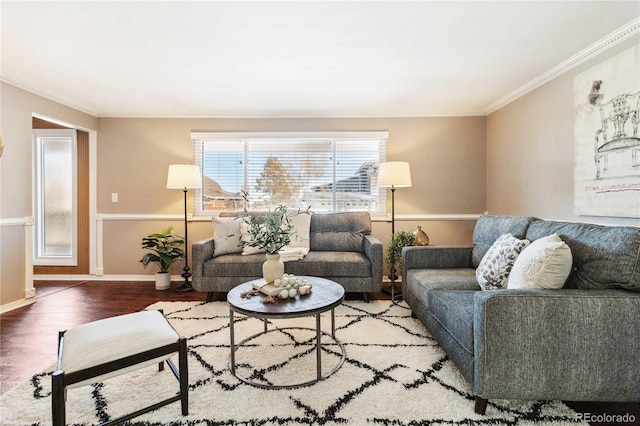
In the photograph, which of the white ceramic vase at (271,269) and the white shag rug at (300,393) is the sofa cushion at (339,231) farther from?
the white ceramic vase at (271,269)

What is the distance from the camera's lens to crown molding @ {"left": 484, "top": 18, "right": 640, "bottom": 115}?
211cm

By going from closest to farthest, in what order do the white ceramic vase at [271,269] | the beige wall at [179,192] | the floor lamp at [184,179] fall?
the white ceramic vase at [271,269]
the floor lamp at [184,179]
the beige wall at [179,192]

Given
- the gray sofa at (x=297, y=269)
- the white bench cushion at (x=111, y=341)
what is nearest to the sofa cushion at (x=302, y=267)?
the gray sofa at (x=297, y=269)

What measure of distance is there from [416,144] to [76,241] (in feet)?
16.1

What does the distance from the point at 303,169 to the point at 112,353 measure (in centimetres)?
316

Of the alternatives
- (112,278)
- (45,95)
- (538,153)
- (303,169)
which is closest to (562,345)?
(538,153)

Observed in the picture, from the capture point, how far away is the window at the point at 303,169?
13.6 ft

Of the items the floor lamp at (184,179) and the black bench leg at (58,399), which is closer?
the black bench leg at (58,399)

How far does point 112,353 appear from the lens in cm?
135

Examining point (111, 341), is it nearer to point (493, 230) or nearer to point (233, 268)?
point (233, 268)

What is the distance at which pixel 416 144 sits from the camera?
4.14 meters

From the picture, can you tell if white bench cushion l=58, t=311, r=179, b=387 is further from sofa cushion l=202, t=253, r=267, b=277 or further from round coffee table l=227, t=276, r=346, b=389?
sofa cushion l=202, t=253, r=267, b=277

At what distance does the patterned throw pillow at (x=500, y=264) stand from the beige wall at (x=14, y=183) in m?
4.36

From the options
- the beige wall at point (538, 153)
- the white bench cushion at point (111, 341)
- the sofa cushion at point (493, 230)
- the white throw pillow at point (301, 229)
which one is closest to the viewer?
the white bench cushion at point (111, 341)
